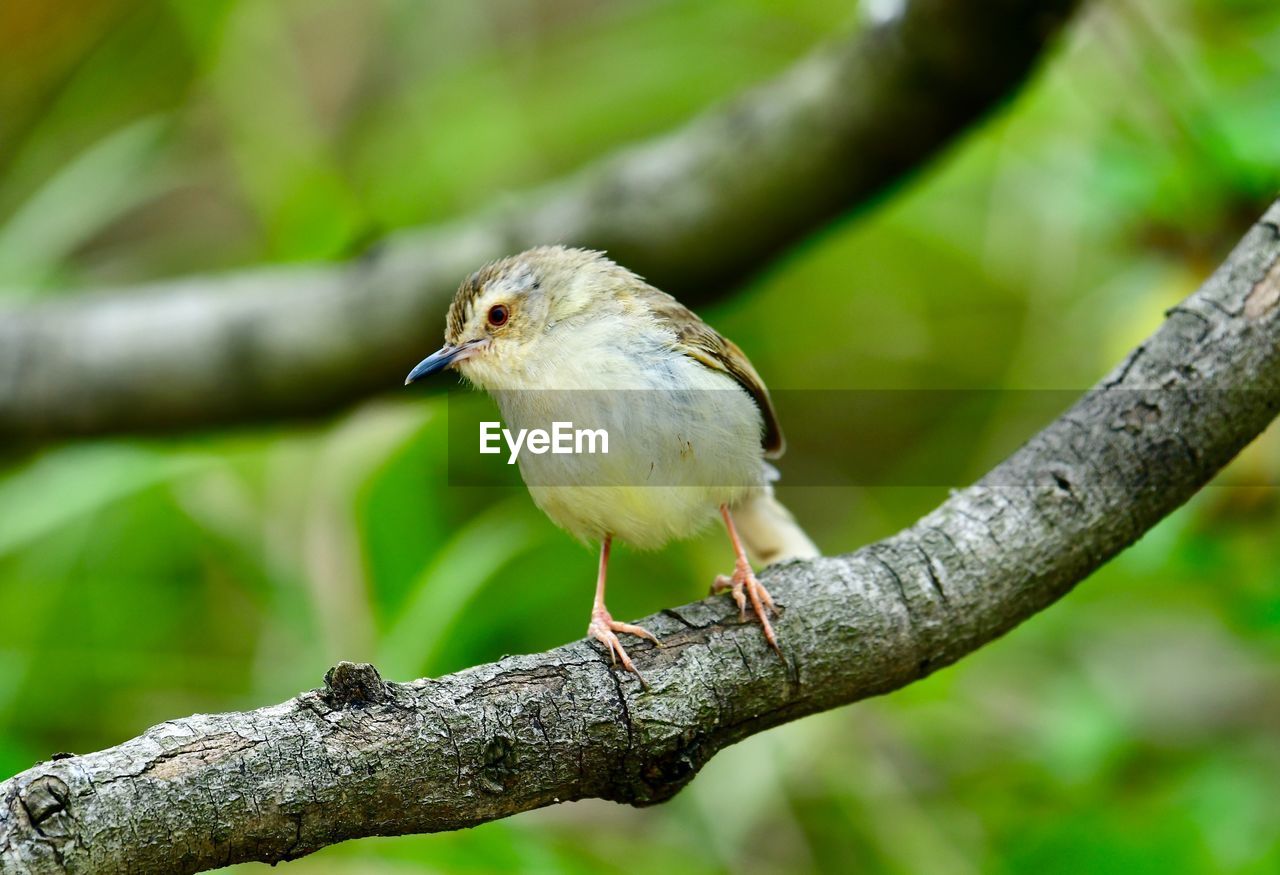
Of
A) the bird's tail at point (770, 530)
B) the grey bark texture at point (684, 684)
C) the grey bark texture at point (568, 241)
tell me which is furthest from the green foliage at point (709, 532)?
the grey bark texture at point (684, 684)

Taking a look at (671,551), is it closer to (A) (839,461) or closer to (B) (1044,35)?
(A) (839,461)

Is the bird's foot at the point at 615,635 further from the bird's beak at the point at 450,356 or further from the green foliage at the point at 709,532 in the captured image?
the green foliage at the point at 709,532

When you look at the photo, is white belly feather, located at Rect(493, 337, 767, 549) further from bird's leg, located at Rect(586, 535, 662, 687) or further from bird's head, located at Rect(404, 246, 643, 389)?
bird's leg, located at Rect(586, 535, 662, 687)

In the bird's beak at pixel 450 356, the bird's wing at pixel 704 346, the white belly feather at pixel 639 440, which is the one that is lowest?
the white belly feather at pixel 639 440

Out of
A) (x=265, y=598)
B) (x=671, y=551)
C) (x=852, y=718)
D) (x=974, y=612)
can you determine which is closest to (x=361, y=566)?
(x=265, y=598)

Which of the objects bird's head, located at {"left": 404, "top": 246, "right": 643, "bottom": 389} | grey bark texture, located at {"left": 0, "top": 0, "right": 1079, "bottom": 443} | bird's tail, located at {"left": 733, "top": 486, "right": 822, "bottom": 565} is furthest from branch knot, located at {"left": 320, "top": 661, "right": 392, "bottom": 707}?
grey bark texture, located at {"left": 0, "top": 0, "right": 1079, "bottom": 443}

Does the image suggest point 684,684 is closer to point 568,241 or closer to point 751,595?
point 751,595
